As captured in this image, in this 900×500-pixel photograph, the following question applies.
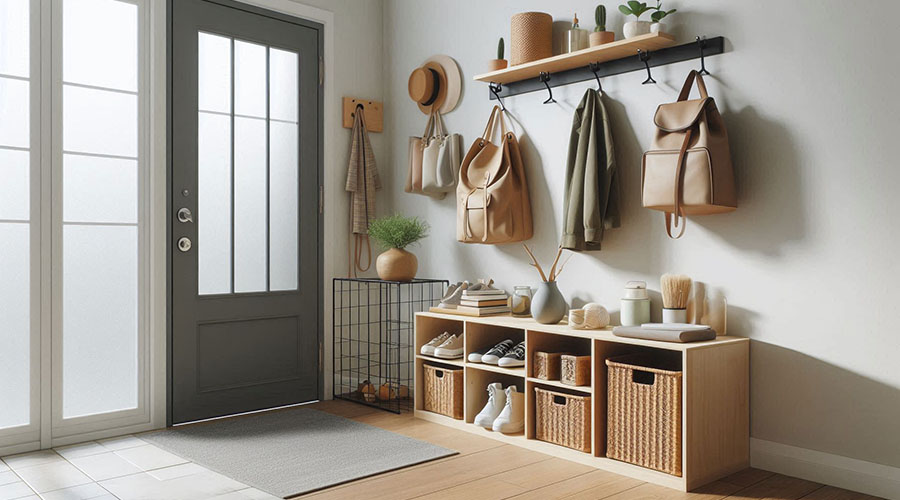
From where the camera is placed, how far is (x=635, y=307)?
2879 millimetres

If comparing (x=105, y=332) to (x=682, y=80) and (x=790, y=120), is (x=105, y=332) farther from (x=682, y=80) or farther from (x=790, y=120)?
(x=790, y=120)

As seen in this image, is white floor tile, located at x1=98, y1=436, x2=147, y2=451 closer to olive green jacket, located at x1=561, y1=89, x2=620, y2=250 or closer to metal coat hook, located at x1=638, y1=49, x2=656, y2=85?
olive green jacket, located at x1=561, y1=89, x2=620, y2=250

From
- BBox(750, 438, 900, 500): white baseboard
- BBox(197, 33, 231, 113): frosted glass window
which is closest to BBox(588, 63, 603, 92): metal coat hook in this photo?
BBox(750, 438, 900, 500): white baseboard

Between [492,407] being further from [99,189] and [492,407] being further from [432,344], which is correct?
[99,189]

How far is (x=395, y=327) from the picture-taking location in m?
4.17

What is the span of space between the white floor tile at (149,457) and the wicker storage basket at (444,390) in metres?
1.19

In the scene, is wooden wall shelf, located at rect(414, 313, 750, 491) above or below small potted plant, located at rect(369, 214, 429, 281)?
below

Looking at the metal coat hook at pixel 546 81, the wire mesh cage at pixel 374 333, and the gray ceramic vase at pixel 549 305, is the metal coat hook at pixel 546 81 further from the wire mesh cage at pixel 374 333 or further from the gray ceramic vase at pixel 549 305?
the wire mesh cage at pixel 374 333

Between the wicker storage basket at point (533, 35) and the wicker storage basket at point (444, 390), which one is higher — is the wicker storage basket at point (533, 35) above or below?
above

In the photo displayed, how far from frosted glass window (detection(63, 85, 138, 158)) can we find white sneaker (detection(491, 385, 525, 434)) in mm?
2054

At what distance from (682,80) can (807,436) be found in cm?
143

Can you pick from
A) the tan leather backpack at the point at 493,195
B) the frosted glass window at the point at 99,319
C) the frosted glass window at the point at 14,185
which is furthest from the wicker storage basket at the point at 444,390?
the frosted glass window at the point at 14,185

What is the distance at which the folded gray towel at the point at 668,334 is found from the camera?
2.52 meters

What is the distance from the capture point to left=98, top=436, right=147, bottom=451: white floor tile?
120 inches
